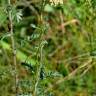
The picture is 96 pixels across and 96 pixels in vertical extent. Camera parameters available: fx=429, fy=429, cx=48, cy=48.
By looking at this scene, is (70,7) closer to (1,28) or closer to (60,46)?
(60,46)

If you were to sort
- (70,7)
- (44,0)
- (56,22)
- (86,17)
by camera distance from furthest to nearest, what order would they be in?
(56,22) → (70,7) → (86,17) → (44,0)

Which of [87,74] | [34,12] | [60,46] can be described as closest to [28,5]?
[34,12]

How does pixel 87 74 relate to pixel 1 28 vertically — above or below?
below

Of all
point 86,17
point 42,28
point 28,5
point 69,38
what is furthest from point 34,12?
point 42,28

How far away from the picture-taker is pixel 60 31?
5109 millimetres

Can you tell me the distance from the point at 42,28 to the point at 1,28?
7.92 feet

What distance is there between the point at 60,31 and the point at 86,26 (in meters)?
0.47

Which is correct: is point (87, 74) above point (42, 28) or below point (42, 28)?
below

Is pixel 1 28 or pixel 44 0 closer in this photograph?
pixel 44 0

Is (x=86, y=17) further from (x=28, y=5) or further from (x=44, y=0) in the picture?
(x=44, y=0)

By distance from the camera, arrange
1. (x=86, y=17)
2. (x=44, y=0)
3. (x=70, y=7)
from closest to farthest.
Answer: (x=44, y=0), (x=86, y=17), (x=70, y=7)

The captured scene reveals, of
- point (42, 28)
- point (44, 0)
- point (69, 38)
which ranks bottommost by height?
point (69, 38)

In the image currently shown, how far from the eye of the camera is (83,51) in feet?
15.5

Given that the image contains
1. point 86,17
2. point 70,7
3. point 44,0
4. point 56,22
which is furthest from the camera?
point 56,22
